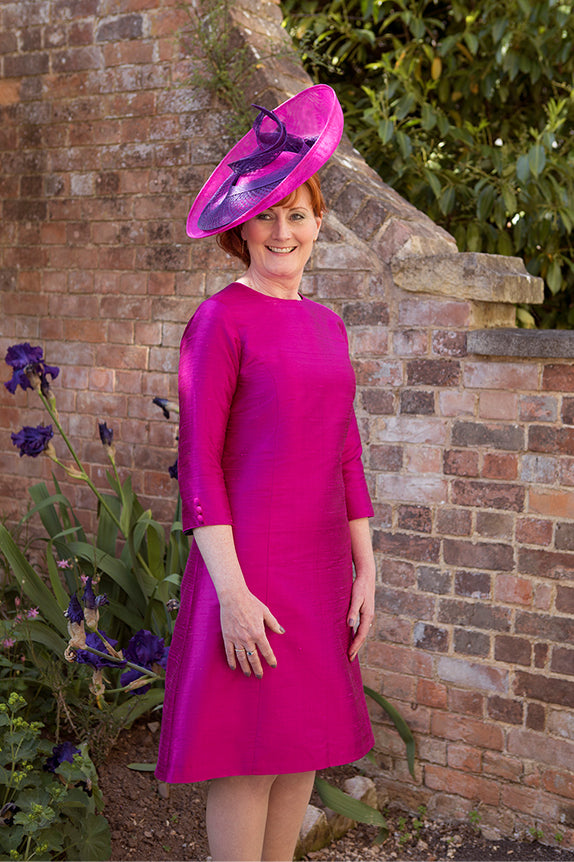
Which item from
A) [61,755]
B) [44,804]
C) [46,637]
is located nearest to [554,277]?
[46,637]

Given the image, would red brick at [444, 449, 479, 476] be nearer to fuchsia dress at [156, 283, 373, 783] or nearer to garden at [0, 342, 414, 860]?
garden at [0, 342, 414, 860]

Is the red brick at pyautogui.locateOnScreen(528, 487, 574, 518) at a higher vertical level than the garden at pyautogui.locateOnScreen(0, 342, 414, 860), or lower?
higher

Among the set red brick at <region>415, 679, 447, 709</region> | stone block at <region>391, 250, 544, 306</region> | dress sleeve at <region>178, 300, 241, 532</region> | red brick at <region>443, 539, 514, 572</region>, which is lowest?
red brick at <region>415, 679, 447, 709</region>

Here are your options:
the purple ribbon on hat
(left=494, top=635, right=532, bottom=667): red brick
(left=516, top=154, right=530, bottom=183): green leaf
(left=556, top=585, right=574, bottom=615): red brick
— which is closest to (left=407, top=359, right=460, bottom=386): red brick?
(left=556, top=585, right=574, bottom=615): red brick

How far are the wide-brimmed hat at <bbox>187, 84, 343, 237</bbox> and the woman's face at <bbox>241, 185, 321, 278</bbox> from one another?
6 cm

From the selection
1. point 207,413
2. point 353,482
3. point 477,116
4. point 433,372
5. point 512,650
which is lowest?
point 512,650

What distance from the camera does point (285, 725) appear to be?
1.85 meters

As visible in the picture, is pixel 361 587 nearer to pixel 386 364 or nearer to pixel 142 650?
pixel 142 650

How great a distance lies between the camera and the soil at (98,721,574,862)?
2.76 meters

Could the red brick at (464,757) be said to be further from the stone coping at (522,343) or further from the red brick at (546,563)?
the stone coping at (522,343)

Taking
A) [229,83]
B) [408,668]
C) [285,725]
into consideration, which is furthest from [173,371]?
[285,725]

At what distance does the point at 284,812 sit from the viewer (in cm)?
203

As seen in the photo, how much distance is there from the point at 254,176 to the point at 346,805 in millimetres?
1934

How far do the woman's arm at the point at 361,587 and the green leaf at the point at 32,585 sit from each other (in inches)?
49.4
